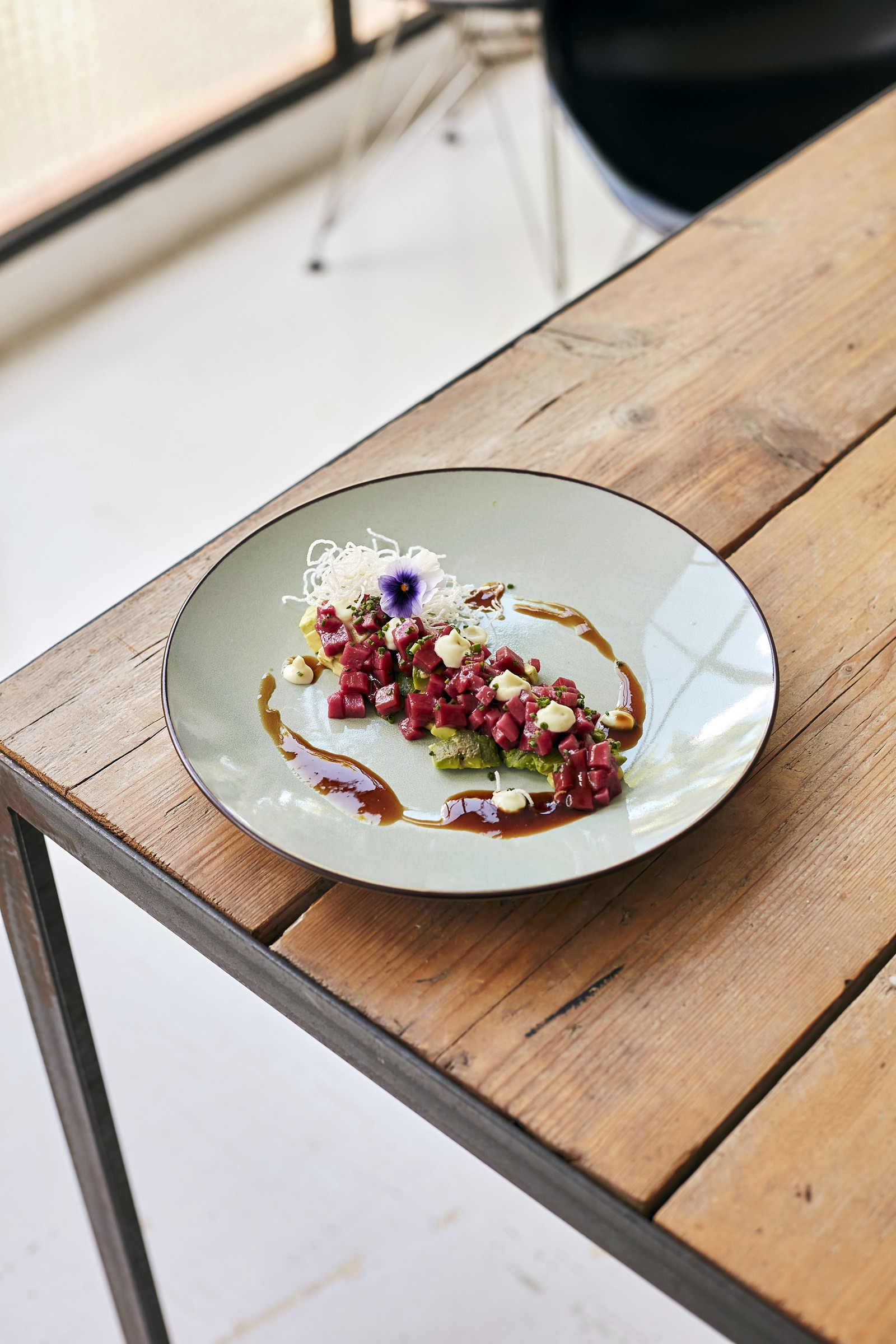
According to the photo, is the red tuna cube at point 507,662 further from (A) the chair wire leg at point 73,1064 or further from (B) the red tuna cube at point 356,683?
(A) the chair wire leg at point 73,1064

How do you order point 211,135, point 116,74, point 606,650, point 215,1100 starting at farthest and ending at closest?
point 211,135, point 116,74, point 215,1100, point 606,650

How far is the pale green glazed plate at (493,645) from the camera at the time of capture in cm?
68

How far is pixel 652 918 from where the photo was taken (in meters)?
0.70

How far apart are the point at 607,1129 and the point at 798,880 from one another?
0.64 feet

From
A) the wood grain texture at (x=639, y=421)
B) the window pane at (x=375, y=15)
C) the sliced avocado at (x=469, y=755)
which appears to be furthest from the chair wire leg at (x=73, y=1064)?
the window pane at (x=375, y=15)

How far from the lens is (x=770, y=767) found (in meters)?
0.79

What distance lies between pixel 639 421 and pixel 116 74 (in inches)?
83.1

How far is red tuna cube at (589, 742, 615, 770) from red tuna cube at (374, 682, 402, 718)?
0.14 metres

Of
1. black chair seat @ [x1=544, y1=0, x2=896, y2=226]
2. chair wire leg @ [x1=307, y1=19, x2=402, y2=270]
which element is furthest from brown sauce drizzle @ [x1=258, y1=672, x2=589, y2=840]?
chair wire leg @ [x1=307, y1=19, x2=402, y2=270]

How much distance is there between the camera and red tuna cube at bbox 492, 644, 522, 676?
0.78 meters

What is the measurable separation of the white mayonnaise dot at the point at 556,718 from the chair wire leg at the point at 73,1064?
37 cm

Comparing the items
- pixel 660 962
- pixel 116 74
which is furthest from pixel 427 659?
pixel 116 74

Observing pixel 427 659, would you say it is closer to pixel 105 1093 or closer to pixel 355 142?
pixel 105 1093

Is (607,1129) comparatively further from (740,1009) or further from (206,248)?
(206,248)
